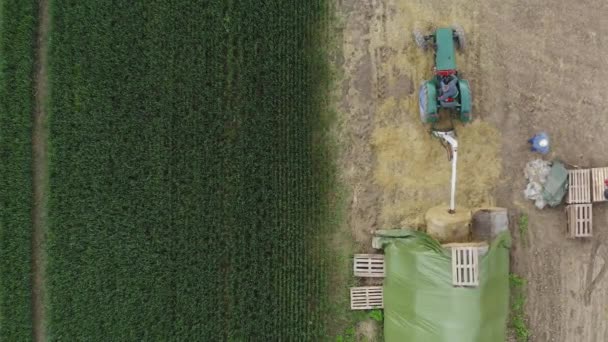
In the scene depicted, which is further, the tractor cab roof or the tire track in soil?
the tire track in soil

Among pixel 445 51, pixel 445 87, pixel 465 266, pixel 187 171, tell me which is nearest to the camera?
pixel 465 266

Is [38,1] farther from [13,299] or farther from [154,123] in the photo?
[13,299]

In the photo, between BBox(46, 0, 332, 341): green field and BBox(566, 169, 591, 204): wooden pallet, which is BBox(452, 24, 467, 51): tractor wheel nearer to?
BBox(46, 0, 332, 341): green field

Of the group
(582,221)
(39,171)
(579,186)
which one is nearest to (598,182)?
(579,186)

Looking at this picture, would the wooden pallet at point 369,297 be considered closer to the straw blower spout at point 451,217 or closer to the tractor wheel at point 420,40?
the straw blower spout at point 451,217

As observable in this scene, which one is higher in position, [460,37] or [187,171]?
[460,37]

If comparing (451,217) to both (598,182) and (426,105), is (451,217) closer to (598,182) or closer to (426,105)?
(426,105)

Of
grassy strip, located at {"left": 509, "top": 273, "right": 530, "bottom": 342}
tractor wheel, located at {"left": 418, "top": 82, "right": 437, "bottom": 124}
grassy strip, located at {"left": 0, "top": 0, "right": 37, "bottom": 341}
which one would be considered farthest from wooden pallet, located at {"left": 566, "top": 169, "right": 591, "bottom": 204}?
grassy strip, located at {"left": 0, "top": 0, "right": 37, "bottom": 341}
